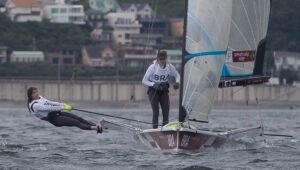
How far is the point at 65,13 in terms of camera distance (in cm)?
10994

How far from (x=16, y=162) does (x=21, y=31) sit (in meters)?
82.1

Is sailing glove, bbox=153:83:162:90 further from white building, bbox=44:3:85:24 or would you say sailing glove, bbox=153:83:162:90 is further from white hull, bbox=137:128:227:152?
white building, bbox=44:3:85:24

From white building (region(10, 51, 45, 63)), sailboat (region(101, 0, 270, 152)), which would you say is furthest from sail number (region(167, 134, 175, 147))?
white building (region(10, 51, 45, 63))

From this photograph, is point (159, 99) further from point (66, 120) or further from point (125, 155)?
point (66, 120)

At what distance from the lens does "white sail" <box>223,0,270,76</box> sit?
918 inches

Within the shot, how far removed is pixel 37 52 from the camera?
311 feet

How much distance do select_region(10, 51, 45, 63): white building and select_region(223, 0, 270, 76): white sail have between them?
6785 cm

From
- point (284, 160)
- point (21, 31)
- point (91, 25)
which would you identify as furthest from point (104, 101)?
point (284, 160)

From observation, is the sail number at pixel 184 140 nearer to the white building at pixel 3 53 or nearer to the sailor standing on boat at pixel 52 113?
the sailor standing on boat at pixel 52 113

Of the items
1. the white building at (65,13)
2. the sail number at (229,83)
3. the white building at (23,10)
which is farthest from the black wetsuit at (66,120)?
the white building at (65,13)

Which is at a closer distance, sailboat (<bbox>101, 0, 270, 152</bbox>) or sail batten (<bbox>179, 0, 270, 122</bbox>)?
sailboat (<bbox>101, 0, 270, 152</bbox>)

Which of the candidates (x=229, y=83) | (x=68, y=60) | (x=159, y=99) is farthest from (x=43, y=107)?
(x=68, y=60)

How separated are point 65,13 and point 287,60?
23.0m

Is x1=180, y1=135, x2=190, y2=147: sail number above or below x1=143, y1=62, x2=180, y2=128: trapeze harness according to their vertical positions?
below
